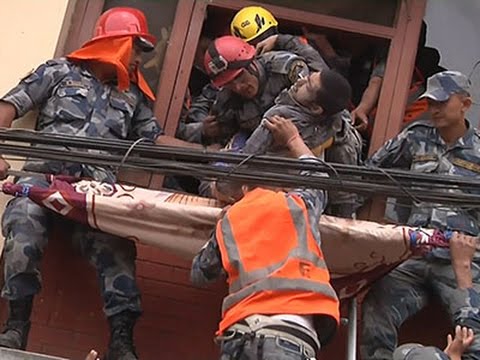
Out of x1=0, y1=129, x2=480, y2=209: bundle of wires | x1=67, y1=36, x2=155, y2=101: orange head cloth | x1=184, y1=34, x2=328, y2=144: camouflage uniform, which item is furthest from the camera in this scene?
x1=184, y1=34, x2=328, y2=144: camouflage uniform

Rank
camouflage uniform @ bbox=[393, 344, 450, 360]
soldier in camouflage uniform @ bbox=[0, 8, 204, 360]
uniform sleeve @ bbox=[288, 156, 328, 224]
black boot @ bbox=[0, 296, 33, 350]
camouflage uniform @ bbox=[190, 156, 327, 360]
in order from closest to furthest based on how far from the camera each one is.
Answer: camouflage uniform @ bbox=[190, 156, 327, 360] < camouflage uniform @ bbox=[393, 344, 450, 360] < uniform sleeve @ bbox=[288, 156, 328, 224] < black boot @ bbox=[0, 296, 33, 350] < soldier in camouflage uniform @ bbox=[0, 8, 204, 360]

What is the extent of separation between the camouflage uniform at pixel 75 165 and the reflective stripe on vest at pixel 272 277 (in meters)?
0.98

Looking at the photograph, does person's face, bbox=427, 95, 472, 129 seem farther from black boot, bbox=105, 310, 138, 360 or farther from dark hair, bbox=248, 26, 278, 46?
black boot, bbox=105, 310, 138, 360

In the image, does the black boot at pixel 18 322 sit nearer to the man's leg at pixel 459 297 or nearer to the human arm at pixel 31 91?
the human arm at pixel 31 91

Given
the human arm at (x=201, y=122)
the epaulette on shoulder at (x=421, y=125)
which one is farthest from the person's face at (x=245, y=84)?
the epaulette on shoulder at (x=421, y=125)

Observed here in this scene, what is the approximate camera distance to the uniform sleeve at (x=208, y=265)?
5535 mm

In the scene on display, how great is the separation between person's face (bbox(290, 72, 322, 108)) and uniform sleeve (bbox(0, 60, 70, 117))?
1374 millimetres

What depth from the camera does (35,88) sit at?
271 inches

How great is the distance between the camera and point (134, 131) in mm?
7082

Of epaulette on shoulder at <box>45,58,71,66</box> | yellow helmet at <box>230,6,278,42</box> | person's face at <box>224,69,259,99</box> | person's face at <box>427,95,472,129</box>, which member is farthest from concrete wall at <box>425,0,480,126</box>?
epaulette on shoulder at <box>45,58,71,66</box>


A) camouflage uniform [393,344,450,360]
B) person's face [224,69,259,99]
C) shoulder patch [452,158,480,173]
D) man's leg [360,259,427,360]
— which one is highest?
person's face [224,69,259,99]

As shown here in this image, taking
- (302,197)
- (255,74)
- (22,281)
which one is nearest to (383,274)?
(302,197)

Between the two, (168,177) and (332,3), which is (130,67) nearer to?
(168,177)

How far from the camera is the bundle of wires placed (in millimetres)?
5816
